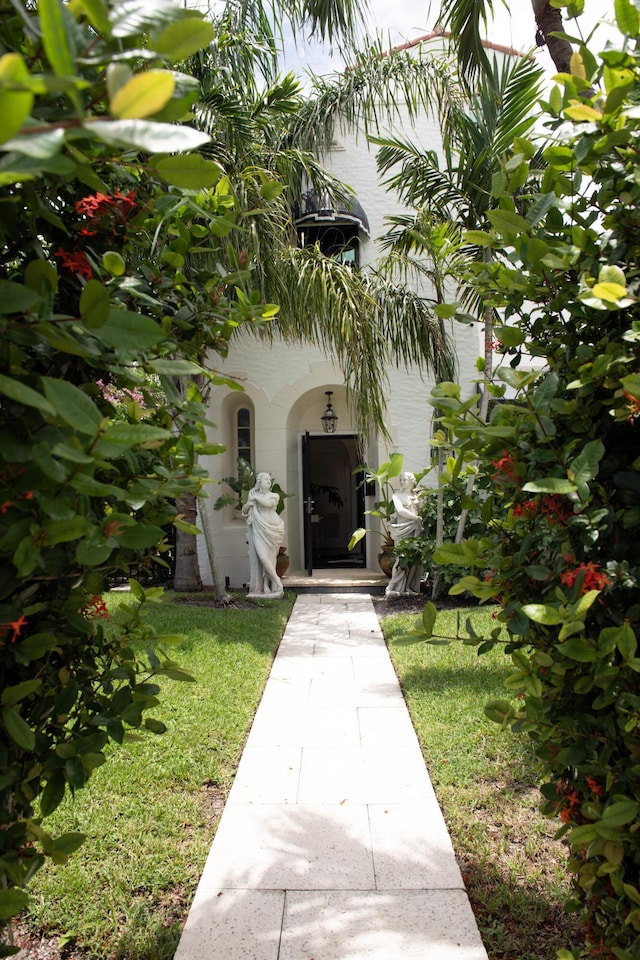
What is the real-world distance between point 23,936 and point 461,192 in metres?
8.19

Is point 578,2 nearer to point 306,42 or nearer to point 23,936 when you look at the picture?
point 23,936

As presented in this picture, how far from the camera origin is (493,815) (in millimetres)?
3494

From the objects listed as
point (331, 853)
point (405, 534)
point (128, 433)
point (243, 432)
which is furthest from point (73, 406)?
point (243, 432)

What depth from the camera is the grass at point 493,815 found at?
102 inches

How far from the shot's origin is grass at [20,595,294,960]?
2641mm

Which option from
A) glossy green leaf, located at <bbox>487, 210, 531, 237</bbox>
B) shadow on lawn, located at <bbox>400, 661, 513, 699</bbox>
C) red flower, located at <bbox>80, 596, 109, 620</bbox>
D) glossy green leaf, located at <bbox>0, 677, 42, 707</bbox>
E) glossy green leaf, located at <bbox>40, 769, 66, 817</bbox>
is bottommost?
shadow on lawn, located at <bbox>400, 661, 513, 699</bbox>

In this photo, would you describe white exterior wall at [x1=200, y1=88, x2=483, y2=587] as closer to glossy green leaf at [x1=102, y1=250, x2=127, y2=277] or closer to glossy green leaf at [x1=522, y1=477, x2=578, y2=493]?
glossy green leaf at [x1=522, y1=477, x2=578, y2=493]

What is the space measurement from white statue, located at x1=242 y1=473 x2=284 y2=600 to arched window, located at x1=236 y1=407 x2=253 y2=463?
8.57 ft

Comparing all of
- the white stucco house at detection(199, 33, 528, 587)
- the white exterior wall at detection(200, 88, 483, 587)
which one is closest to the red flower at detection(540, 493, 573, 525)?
the white stucco house at detection(199, 33, 528, 587)

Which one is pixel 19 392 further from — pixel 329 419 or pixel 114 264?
pixel 329 419

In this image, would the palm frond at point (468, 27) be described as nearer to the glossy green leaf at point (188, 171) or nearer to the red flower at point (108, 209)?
the red flower at point (108, 209)

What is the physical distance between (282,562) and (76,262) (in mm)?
10059

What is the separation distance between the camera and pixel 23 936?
2.60 metres

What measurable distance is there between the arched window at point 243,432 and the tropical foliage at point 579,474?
11.0 meters
